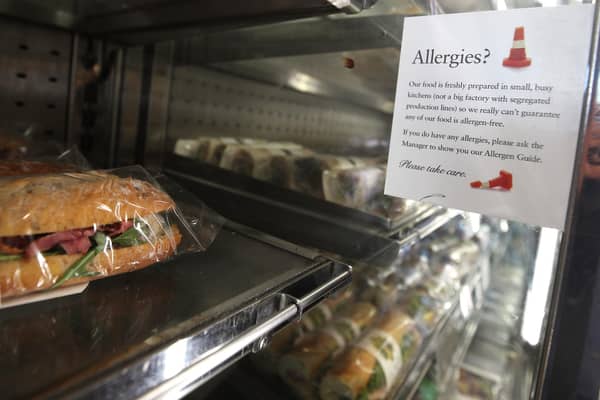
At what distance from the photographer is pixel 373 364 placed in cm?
102

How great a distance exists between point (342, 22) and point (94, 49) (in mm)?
773

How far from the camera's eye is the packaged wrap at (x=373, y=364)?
38.5 inches

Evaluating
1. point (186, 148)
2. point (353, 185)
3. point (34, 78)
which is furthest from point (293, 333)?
point (34, 78)

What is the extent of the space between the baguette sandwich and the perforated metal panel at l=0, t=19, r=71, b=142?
53cm

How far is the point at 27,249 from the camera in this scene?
527mm

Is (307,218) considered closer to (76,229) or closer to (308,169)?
(308,169)

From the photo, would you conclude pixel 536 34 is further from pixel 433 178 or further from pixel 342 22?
pixel 342 22

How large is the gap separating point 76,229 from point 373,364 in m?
0.78

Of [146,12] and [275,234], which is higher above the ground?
[146,12]

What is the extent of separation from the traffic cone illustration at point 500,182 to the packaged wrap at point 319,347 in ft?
2.32

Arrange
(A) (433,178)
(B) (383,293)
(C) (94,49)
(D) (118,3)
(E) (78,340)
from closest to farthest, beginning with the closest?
(E) (78,340) < (A) (433,178) < (D) (118,3) < (C) (94,49) < (B) (383,293)

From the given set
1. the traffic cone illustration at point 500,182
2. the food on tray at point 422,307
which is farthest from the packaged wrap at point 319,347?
the traffic cone illustration at point 500,182

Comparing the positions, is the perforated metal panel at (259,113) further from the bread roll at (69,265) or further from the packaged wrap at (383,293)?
the bread roll at (69,265)

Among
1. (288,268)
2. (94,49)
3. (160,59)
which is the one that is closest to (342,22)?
(288,268)
